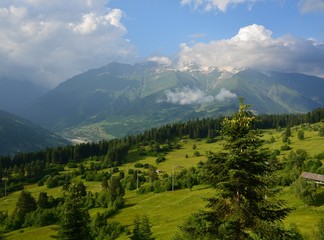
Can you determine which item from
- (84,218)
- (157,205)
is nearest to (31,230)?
(157,205)

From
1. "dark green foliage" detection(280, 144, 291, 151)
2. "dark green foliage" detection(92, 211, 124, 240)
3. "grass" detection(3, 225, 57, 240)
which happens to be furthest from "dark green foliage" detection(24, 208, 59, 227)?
"dark green foliage" detection(280, 144, 291, 151)

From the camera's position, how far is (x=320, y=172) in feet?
336

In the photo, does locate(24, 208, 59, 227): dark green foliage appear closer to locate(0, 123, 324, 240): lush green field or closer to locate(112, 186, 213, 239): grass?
locate(0, 123, 324, 240): lush green field

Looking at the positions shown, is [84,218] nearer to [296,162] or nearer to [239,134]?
[239,134]

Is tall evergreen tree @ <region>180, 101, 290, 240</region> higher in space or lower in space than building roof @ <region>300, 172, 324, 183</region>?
higher

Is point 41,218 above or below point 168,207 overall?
below

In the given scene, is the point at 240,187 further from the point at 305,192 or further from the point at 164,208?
the point at 164,208

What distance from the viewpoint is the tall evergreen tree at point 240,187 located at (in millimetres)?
20656

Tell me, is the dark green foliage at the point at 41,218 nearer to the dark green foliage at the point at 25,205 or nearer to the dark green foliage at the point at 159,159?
the dark green foliage at the point at 25,205

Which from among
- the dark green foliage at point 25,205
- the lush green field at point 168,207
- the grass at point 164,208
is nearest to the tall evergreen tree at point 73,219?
the lush green field at point 168,207

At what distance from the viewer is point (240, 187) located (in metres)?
21.4

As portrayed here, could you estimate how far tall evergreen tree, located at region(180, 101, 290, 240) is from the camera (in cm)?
2066

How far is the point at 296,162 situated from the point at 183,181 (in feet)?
127

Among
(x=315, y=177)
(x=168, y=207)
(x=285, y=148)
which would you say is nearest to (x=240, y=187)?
(x=168, y=207)
